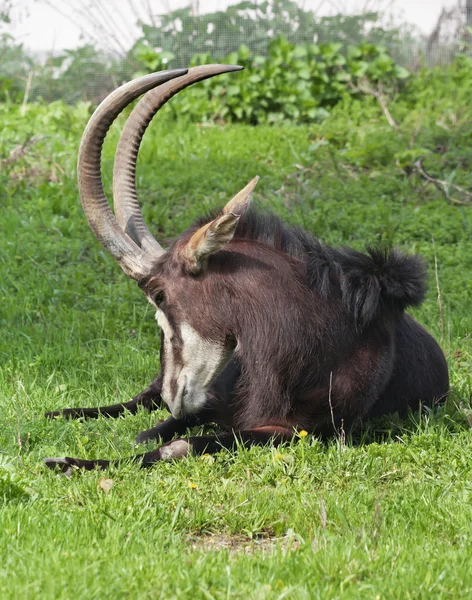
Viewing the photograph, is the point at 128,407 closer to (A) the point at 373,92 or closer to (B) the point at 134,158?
(B) the point at 134,158

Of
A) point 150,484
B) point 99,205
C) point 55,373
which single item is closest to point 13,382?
point 55,373

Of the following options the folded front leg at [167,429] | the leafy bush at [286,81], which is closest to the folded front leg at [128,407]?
the folded front leg at [167,429]

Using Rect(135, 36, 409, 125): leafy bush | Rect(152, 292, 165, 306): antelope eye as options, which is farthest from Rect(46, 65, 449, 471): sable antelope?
Rect(135, 36, 409, 125): leafy bush

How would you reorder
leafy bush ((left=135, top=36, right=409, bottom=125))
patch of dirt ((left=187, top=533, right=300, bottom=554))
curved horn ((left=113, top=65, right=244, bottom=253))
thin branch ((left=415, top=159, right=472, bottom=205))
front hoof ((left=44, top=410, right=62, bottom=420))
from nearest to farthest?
patch of dirt ((left=187, top=533, right=300, bottom=554)), curved horn ((left=113, top=65, right=244, bottom=253)), front hoof ((left=44, top=410, right=62, bottom=420)), thin branch ((left=415, top=159, right=472, bottom=205)), leafy bush ((left=135, top=36, right=409, bottom=125))

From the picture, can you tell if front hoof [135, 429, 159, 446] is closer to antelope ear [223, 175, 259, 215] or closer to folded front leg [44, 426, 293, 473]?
folded front leg [44, 426, 293, 473]

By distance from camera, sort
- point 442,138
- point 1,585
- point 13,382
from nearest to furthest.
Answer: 1. point 1,585
2. point 13,382
3. point 442,138

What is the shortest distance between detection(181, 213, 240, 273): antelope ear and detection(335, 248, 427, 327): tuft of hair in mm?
708

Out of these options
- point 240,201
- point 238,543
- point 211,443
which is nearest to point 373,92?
point 240,201

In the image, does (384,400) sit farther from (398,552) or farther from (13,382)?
(13,382)

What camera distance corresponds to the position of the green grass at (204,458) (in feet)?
10.2

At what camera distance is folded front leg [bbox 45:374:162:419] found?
530cm

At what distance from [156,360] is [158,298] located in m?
1.50

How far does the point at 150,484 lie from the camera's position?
414cm

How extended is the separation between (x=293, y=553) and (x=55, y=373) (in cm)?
310
